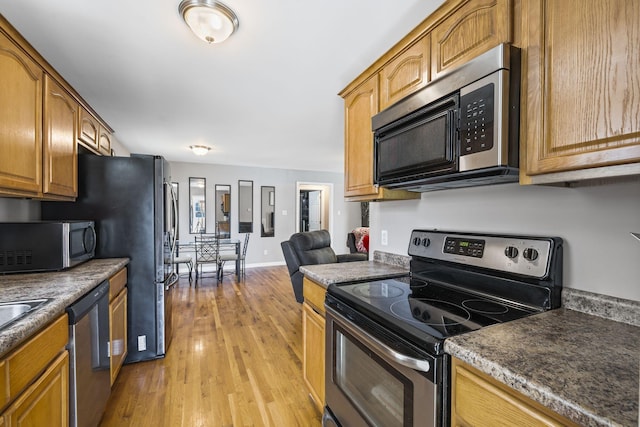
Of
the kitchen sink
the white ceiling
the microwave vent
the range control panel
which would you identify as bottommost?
Result: the kitchen sink

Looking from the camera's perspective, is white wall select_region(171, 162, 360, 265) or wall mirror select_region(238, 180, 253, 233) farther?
wall mirror select_region(238, 180, 253, 233)

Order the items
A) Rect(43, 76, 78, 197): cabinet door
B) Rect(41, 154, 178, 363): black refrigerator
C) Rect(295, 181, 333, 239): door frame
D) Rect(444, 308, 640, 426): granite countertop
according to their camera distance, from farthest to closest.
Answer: Rect(295, 181, 333, 239): door frame < Rect(41, 154, 178, 363): black refrigerator < Rect(43, 76, 78, 197): cabinet door < Rect(444, 308, 640, 426): granite countertop

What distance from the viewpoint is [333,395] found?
1462 millimetres

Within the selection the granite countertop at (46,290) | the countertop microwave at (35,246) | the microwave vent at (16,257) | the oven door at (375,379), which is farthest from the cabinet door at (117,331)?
the oven door at (375,379)

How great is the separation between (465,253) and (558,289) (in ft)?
1.25

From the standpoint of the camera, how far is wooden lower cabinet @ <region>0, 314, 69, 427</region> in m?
0.91

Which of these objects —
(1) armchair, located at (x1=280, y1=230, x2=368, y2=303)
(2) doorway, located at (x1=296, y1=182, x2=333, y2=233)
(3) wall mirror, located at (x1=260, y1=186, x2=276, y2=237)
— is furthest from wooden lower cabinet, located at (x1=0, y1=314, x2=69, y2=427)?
(2) doorway, located at (x1=296, y1=182, x2=333, y2=233)

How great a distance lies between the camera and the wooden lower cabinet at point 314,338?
1.65 meters

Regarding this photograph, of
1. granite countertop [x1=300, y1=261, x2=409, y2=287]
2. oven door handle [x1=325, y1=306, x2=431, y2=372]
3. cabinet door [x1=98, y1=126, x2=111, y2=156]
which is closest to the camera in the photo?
oven door handle [x1=325, y1=306, x2=431, y2=372]

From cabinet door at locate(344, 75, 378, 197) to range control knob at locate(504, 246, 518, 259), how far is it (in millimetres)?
762

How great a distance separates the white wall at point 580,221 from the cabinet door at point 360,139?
58 centimetres

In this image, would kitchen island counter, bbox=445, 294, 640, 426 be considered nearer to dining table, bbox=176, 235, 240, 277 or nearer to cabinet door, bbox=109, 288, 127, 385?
cabinet door, bbox=109, 288, 127, 385

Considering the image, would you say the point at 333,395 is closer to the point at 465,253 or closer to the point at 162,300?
the point at 465,253

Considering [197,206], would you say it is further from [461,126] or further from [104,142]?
[461,126]
